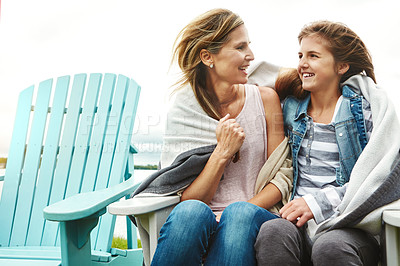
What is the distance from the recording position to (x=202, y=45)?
1.56 metres

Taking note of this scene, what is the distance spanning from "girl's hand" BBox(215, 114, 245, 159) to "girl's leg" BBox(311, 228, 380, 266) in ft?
1.44

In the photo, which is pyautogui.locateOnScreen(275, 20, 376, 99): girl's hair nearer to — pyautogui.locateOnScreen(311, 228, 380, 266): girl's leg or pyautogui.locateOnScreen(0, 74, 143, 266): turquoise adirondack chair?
pyautogui.locateOnScreen(311, 228, 380, 266): girl's leg

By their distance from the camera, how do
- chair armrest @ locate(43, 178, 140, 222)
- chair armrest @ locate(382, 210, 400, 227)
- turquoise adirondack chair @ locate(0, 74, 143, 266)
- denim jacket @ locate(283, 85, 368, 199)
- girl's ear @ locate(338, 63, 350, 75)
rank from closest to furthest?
chair armrest @ locate(382, 210, 400, 227), chair armrest @ locate(43, 178, 140, 222), denim jacket @ locate(283, 85, 368, 199), girl's ear @ locate(338, 63, 350, 75), turquoise adirondack chair @ locate(0, 74, 143, 266)

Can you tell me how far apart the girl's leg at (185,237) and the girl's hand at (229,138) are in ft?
0.95

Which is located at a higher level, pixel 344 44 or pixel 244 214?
pixel 344 44

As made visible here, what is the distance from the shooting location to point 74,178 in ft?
7.07

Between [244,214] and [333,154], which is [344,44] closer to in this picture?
[333,154]

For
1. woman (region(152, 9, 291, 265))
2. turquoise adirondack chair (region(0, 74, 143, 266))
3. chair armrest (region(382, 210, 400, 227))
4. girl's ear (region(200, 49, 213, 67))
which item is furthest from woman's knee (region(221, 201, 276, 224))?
turquoise adirondack chair (region(0, 74, 143, 266))

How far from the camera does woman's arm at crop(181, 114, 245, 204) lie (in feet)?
4.78

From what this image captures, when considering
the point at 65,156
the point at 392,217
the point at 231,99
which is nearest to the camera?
the point at 392,217

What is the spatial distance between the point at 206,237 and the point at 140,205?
22cm

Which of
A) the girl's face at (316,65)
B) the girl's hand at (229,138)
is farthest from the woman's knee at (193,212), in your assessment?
the girl's face at (316,65)

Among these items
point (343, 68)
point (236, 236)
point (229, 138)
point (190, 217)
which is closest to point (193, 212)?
point (190, 217)

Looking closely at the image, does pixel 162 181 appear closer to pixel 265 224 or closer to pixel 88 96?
pixel 265 224
